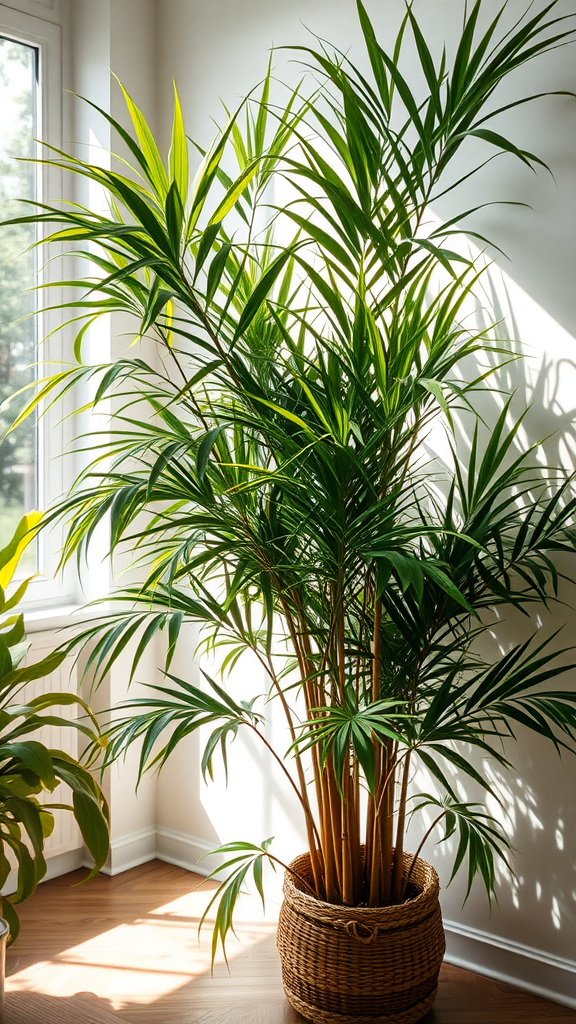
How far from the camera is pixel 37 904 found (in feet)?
8.74

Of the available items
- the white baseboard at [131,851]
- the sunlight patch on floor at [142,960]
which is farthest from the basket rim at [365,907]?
the white baseboard at [131,851]

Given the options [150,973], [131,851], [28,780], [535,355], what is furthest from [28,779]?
[535,355]

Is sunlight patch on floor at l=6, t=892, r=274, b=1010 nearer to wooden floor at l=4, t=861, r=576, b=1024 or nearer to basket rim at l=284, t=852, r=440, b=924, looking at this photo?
wooden floor at l=4, t=861, r=576, b=1024

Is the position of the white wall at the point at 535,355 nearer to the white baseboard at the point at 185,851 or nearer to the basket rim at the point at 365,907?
the basket rim at the point at 365,907

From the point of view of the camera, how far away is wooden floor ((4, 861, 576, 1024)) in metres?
2.13

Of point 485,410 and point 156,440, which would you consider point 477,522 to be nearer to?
point 485,410

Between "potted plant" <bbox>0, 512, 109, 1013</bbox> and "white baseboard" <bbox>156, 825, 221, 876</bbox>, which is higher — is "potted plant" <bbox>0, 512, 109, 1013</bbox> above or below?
above

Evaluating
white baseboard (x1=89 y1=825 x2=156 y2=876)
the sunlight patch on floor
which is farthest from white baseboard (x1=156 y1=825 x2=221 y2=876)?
the sunlight patch on floor

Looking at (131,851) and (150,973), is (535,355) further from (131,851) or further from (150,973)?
(131,851)

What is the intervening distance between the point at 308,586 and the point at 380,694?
305mm

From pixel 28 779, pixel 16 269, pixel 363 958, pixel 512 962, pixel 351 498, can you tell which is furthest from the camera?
pixel 16 269

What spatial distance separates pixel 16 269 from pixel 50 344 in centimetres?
25

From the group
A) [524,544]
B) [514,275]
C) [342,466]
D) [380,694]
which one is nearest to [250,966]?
[380,694]

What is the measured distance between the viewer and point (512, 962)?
2.25 meters
